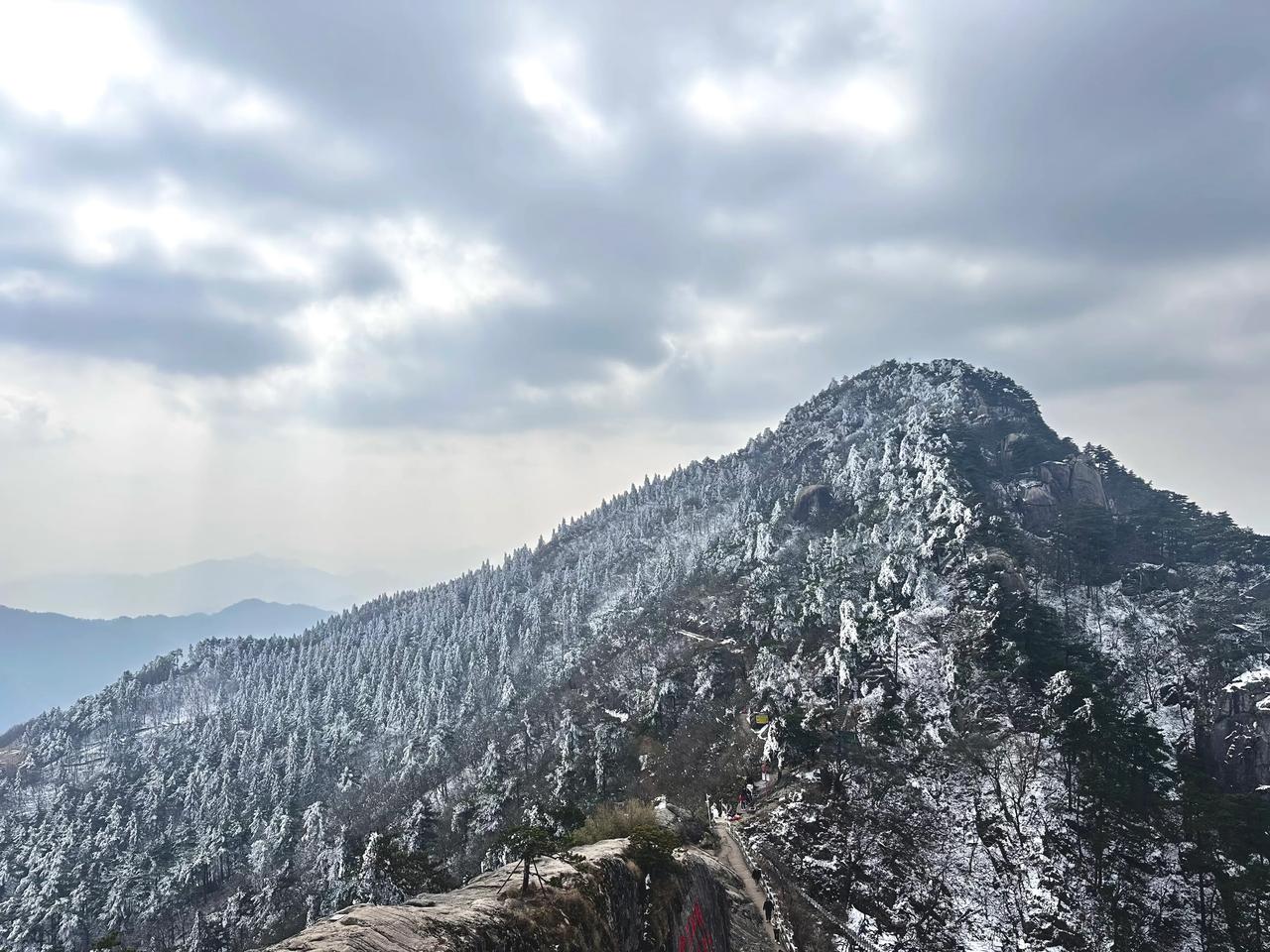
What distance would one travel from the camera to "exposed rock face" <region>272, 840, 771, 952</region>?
70.6 feet

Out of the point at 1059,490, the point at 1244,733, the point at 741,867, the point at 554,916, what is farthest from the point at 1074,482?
the point at 554,916

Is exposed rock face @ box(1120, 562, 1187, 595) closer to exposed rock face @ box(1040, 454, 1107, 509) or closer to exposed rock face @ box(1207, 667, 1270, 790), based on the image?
exposed rock face @ box(1207, 667, 1270, 790)

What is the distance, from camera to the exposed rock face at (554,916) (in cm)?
2152

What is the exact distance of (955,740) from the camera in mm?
100000

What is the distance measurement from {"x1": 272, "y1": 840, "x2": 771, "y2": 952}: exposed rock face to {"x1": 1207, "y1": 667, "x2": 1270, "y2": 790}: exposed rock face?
8342 cm

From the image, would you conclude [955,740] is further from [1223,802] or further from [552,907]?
[552,907]

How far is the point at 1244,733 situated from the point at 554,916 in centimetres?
10718

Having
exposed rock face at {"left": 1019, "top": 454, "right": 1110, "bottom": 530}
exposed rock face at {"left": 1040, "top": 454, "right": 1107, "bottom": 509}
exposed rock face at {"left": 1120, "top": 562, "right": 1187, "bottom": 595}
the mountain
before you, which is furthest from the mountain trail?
exposed rock face at {"left": 1040, "top": 454, "right": 1107, "bottom": 509}

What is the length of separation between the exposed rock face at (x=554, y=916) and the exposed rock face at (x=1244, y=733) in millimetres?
83421

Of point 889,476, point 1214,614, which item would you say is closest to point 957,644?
point 1214,614

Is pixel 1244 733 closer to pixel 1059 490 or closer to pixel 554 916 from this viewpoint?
pixel 554 916

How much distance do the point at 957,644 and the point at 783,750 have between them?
38333 mm

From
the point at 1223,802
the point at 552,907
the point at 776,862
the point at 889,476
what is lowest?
the point at 776,862

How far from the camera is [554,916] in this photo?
2789 cm
